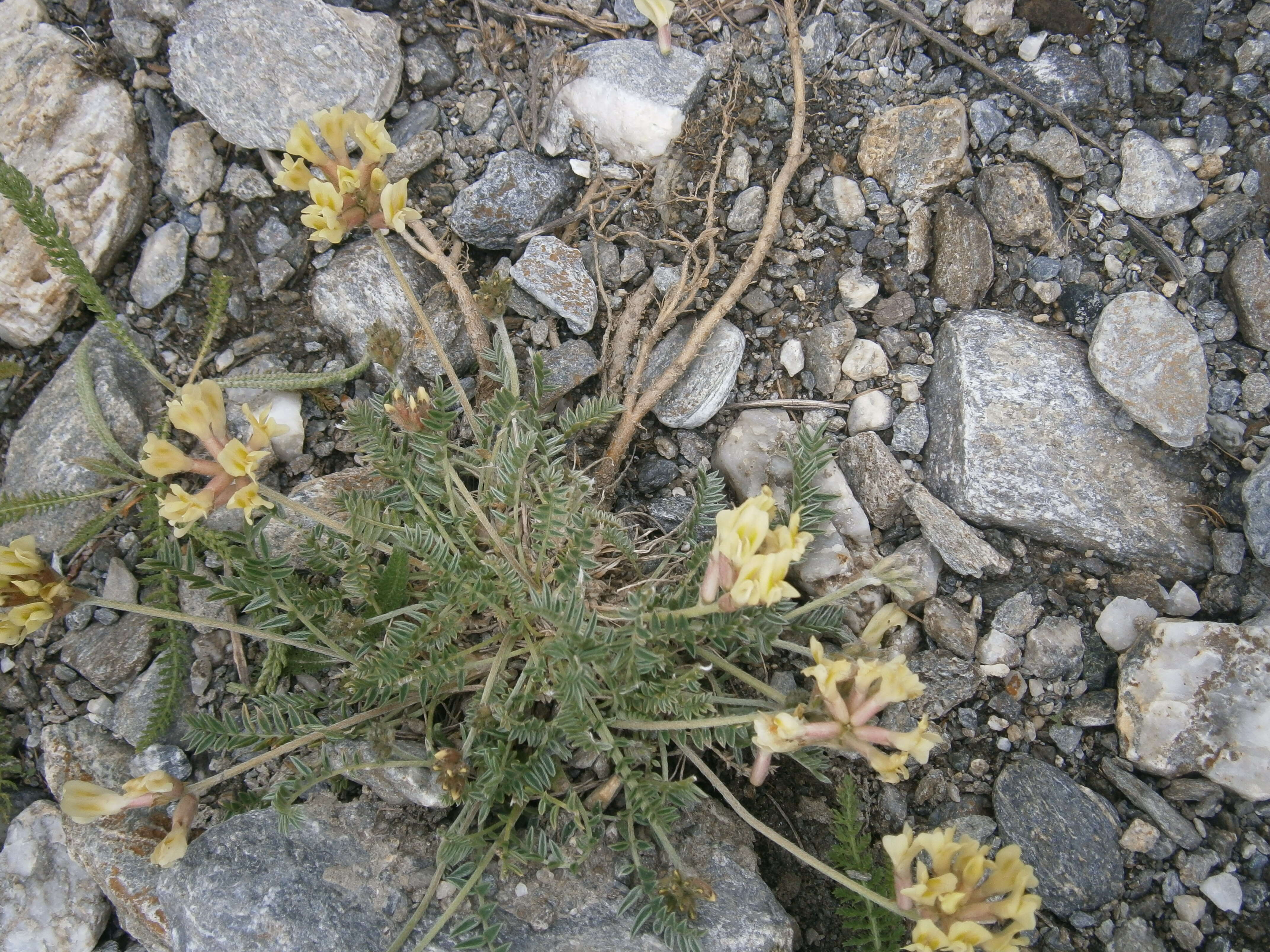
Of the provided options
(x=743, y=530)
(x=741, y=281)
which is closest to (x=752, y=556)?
(x=743, y=530)

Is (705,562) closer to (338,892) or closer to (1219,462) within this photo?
(338,892)

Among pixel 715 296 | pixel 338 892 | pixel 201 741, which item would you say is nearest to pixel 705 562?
pixel 715 296

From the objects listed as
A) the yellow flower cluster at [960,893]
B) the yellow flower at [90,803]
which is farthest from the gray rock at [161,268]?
the yellow flower cluster at [960,893]

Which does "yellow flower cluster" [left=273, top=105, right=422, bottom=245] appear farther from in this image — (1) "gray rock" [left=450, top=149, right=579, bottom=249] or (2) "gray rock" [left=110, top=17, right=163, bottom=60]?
(2) "gray rock" [left=110, top=17, right=163, bottom=60]

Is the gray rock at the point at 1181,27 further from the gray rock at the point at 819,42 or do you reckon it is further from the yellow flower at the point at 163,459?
the yellow flower at the point at 163,459

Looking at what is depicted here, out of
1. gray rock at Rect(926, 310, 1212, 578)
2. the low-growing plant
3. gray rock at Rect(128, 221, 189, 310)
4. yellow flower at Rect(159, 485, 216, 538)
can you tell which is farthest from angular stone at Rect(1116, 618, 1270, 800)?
gray rock at Rect(128, 221, 189, 310)

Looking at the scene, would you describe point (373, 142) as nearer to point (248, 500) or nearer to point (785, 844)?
point (248, 500)
